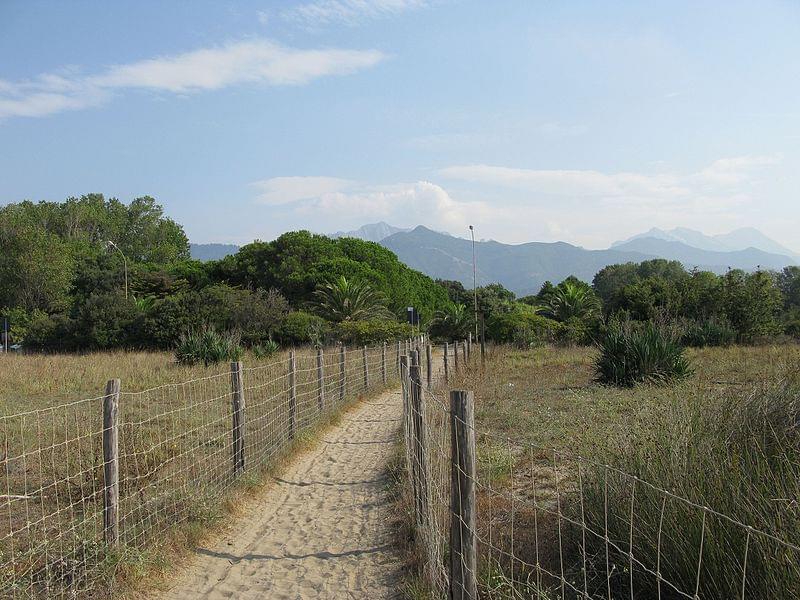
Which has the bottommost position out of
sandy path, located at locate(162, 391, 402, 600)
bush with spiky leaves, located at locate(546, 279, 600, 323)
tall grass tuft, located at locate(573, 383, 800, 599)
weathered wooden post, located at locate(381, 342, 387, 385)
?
sandy path, located at locate(162, 391, 402, 600)

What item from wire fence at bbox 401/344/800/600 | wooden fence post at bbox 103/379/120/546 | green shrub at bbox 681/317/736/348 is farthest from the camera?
green shrub at bbox 681/317/736/348

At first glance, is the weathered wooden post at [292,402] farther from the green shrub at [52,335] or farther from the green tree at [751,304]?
the green shrub at [52,335]

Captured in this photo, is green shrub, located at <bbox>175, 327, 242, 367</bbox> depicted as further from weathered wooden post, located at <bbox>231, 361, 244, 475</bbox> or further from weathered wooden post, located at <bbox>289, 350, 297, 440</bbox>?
weathered wooden post, located at <bbox>231, 361, 244, 475</bbox>

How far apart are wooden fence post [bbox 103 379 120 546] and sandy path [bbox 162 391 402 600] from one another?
637mm

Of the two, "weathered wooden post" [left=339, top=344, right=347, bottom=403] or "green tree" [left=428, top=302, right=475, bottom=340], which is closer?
"weathered wooden post" [left=339, top=344, right=347, bottom=403]

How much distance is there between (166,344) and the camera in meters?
36.9

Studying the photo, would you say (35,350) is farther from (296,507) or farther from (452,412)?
(452,412)

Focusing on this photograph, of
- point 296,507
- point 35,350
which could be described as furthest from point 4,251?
point 296,507

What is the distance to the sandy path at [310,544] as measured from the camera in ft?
17.0

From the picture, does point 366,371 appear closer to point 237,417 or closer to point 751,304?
point 237,417

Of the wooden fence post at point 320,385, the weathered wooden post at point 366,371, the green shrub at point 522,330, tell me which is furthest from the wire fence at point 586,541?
the green shrub at point 522,330

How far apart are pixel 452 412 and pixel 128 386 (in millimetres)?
15445

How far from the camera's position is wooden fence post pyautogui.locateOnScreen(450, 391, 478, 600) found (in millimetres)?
3789

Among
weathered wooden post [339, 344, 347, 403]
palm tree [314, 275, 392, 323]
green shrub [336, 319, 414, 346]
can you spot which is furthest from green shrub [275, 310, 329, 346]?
weathered wooden post [339, 344, 347, 403]
